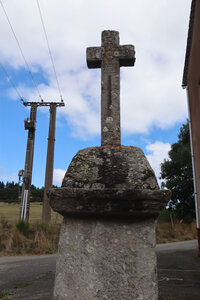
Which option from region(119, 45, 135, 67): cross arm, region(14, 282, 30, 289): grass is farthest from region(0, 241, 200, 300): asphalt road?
region(119, 45, 135, 67): cross arm

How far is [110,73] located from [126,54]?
0.97 feet

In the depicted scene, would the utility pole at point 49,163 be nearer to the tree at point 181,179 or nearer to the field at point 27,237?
the field at point 27,237

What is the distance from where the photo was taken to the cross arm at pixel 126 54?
8.65 feet

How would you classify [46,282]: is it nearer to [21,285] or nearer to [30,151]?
[21,285]

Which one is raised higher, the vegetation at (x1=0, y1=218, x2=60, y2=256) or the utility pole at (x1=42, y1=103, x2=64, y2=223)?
the utility pole at (x1=42, y1=103, x2=64, y2=223)

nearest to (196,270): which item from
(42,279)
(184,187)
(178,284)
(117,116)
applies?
(178,284)

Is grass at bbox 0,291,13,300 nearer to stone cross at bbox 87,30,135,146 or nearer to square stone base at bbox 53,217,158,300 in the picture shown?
square stone base at bbox 53,217,158,300

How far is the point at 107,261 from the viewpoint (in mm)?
1531

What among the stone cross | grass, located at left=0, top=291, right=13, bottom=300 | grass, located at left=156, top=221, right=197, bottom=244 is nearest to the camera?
A: the stone cross

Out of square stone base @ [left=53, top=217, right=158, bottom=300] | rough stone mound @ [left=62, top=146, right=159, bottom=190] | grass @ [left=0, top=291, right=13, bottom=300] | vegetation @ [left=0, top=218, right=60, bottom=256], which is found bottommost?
vegetation @ [left=0, top=218, right=60, bottom=256]

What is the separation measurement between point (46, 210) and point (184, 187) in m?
10.6

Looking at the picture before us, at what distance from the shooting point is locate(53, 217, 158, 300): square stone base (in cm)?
149

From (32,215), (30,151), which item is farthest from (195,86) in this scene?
(32,215)

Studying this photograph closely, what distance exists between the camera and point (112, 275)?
4.96ft
